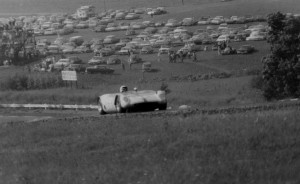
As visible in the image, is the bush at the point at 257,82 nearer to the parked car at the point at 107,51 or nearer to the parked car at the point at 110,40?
the parked car at the point at 107,51

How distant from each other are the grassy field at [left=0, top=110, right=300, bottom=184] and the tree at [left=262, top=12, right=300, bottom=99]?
2345cm

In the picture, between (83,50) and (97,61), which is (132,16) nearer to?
(83,50)

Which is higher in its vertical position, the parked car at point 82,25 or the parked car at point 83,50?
the parked car at point 82,25

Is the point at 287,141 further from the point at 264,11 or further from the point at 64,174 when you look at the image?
the point at 264,11

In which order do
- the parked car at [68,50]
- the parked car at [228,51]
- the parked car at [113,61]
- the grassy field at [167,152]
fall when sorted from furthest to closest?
the parked car at [68,50] → the parked car at [113,61] → the parked car at [228,51] → the grassy field at [167,152]

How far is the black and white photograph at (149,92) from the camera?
1047cm

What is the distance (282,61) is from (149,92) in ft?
66.7

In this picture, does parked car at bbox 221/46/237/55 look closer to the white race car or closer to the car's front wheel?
the white race car

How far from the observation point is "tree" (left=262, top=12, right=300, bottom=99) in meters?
38.3

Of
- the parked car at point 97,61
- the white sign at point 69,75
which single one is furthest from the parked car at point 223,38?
the white sign at point 69,75

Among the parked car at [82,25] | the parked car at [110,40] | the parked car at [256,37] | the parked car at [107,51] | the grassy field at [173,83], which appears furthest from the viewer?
the parked car at [82,25]

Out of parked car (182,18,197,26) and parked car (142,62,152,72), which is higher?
parked car (182,18,197,26)

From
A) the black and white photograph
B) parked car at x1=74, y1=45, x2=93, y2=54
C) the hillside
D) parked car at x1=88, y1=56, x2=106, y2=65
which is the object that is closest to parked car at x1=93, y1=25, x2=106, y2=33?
the black and white photograph

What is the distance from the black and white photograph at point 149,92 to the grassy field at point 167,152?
3 cm
